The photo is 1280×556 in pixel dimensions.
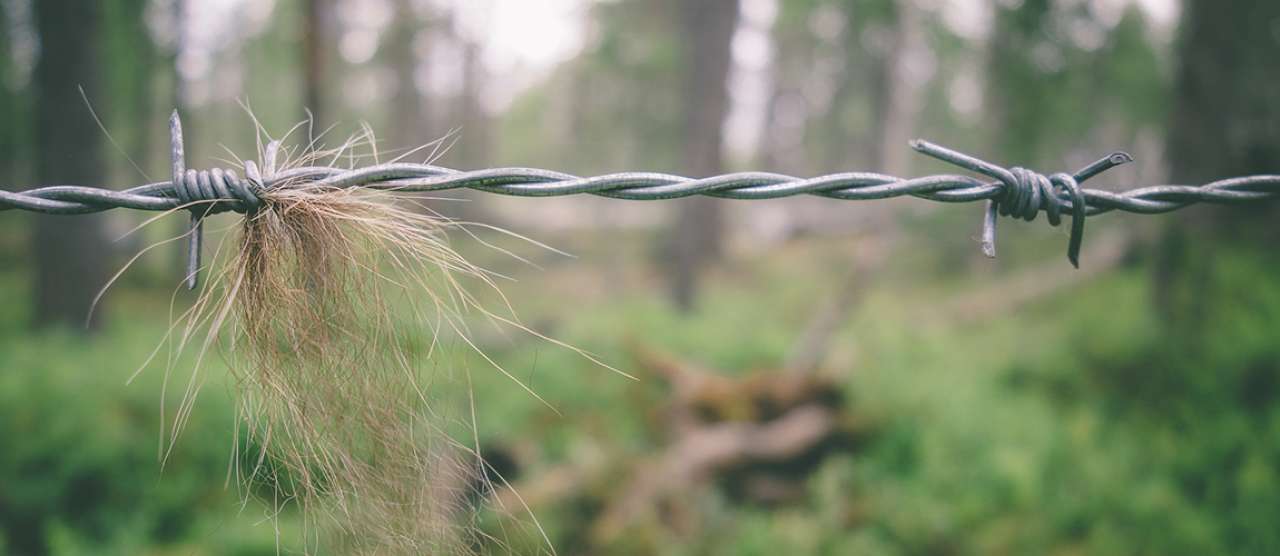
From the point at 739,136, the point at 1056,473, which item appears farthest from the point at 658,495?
the point at 739,136

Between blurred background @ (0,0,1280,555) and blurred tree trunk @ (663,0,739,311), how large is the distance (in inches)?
2.9

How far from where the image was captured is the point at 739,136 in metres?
30.1

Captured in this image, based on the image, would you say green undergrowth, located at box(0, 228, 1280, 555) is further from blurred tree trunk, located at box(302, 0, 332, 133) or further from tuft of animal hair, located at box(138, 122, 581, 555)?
blurred tree trunk, located at box(302, 0, 332, 133)

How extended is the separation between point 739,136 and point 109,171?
25.9 metres

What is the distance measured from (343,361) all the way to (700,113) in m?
9.19

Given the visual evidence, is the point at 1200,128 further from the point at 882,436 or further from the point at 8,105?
the point at 8,105

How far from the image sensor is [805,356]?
5664mm

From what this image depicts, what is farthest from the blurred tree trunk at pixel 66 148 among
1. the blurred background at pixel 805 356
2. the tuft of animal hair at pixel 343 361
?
the tuft of animal hair at pixel 343 361

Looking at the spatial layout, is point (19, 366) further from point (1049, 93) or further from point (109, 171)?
point (1049, 93)

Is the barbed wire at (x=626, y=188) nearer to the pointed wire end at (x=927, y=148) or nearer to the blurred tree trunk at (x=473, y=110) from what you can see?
the pointed wire end at (x=927, y=148)

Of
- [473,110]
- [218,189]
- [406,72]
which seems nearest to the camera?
[218,189]

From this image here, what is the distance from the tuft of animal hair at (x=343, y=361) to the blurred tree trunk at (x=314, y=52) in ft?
18.9

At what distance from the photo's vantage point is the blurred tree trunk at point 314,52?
20.0ft

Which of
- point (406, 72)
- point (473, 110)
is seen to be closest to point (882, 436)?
point (406, 72)
